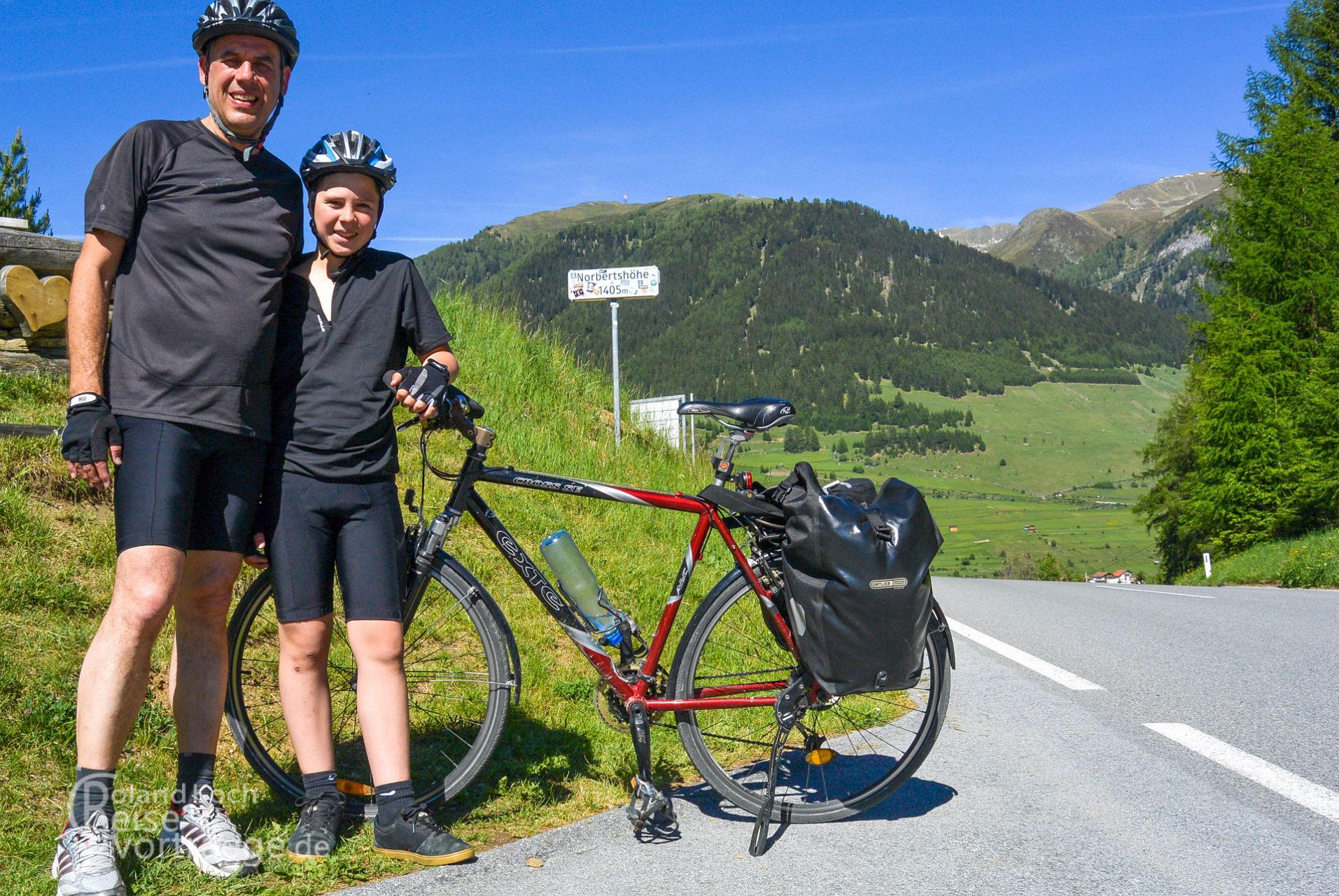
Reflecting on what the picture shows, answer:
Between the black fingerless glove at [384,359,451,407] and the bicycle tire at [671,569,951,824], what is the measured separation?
4.00 feet

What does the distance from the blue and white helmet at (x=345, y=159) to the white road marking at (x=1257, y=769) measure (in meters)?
3.92

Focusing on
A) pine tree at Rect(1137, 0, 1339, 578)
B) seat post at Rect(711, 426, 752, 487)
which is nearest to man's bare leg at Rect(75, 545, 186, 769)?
seat post at Rect(711, 426, 752, 487)

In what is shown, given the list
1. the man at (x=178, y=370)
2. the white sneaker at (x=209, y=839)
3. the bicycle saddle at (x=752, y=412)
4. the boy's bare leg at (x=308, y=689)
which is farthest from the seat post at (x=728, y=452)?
the white sneaker at (x=209, y=839)

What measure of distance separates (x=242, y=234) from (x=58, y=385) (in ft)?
16.0

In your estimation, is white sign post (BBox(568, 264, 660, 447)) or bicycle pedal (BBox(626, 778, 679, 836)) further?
white sign post (BBox(568, 264, 660, 447))

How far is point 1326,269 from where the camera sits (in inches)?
1160

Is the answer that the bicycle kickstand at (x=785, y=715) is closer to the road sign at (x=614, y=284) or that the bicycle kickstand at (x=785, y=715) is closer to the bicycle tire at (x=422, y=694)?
the bicycle tire at (x=422, y=694)

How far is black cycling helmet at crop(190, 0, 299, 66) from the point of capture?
9.94ft

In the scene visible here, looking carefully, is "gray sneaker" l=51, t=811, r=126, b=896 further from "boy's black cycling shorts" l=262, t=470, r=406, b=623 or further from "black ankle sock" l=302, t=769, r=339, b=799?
"boy's black cycling shorts" l=262, t=470, r=406, b=623

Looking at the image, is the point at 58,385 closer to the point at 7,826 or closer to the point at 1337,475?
the point at 7,826

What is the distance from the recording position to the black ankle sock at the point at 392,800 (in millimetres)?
3242

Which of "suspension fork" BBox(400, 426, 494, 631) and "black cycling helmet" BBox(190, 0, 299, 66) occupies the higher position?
"black cycling helmet" BBox(190, 0, 299, 66)

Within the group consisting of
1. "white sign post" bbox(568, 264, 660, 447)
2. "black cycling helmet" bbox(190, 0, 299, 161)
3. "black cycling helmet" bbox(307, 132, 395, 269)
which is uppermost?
"white sign post" bbox(568, 264, 660, 447)

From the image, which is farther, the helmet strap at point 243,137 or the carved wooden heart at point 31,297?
the carved wooden heart at point 31,297
